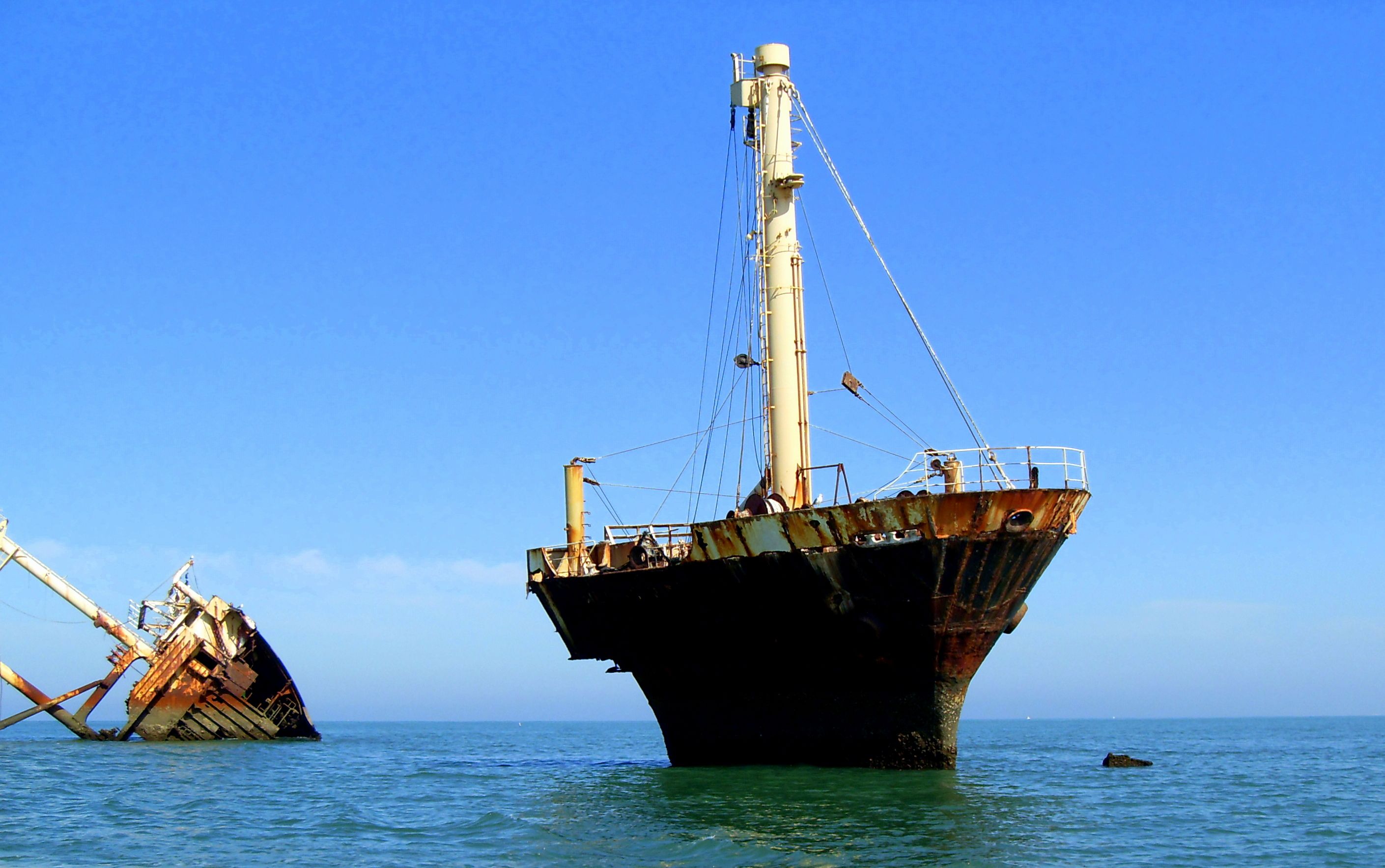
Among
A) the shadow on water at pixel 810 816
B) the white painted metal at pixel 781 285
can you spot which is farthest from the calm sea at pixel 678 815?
the white painted metal at pixel 781 285

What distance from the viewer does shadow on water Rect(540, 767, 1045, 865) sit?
54.3ft

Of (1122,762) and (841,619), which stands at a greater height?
(841,619)

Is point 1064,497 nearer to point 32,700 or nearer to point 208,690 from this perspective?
point 208,690

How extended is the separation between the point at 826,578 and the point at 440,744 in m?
46.0

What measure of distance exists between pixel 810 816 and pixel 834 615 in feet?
13.8

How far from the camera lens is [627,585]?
25062mm

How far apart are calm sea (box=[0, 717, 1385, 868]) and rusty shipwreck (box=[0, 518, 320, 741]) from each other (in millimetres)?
5441

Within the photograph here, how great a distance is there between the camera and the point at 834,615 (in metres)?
22.4

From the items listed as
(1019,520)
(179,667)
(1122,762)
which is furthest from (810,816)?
(179,667)

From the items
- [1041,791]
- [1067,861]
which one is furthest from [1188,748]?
[1067,861]

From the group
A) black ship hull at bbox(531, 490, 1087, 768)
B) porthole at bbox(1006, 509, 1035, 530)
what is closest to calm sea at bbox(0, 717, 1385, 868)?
black ship hull at bbox(531, 490, 1087, 768)

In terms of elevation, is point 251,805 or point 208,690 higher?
point 208,690

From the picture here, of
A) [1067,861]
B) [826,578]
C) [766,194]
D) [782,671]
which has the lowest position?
[1067,861]

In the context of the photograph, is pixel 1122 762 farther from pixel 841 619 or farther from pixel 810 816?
pixel 810 816
